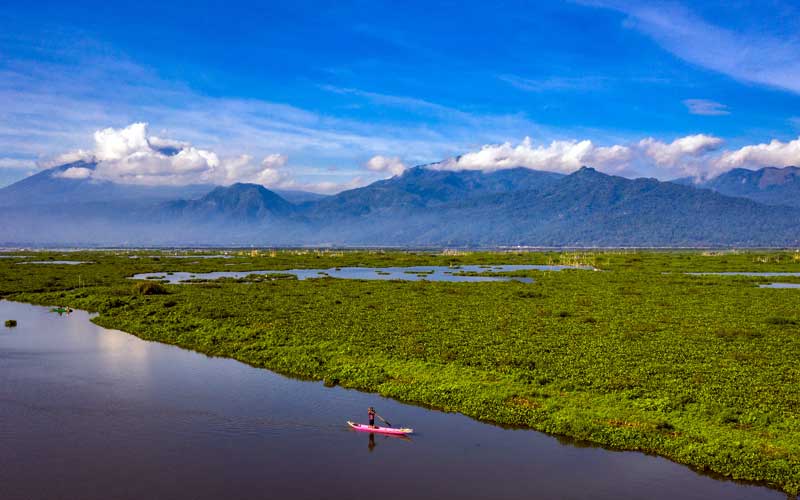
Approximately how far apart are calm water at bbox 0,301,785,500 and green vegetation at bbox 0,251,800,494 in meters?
1.42

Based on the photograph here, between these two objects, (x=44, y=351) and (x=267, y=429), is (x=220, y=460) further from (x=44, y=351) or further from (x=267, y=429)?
(x=44, y=351)

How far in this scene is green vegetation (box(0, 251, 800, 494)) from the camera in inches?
907

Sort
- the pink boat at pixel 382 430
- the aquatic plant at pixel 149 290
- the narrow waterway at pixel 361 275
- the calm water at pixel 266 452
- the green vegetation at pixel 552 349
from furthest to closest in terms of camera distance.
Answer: the narrow waterway at pixel 361 275 → the aquatic plant at pixel 149 290 → the pink boat at pixel 382 430 → the green vegetation at pixel 552 349 → the calm water at pixel 266 452

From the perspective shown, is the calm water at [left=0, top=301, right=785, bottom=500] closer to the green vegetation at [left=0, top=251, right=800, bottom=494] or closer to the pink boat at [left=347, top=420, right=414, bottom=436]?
the pink boat at [left=347, top=420, right=414, bottom=436]

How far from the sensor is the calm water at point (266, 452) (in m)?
19.4

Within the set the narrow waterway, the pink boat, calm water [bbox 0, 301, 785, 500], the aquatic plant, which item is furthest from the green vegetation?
the narrow waterway

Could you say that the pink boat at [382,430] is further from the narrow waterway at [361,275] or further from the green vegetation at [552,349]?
the narrow waterway at [361,275]

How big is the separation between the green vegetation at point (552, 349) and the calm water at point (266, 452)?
142 centimetres

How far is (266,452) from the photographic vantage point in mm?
22453

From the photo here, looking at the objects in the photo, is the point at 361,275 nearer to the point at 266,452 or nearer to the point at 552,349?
the point at 552,349

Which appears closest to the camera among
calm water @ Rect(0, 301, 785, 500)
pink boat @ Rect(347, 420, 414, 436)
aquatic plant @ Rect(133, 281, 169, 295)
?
calm water @ Rect(0, 301, 785, 500)

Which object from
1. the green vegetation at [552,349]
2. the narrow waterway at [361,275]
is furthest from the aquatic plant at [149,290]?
the narrow waterway at [361,275]

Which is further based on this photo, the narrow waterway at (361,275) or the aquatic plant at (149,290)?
the narrow waterway at (361,275)

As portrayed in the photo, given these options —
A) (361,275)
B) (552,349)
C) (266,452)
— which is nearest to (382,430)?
(266,452)
